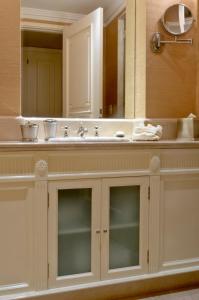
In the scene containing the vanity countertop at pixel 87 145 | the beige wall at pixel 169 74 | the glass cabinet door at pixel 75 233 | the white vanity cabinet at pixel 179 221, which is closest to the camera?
the vanity countertop at pixel 87 145

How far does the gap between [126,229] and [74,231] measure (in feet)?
1.05

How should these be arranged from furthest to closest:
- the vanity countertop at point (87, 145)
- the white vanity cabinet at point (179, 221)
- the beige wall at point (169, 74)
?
the beige wall at point (169, 74) → the white vanity cabinet at point (179, 221) → the vanity countertop at point (87, 145)

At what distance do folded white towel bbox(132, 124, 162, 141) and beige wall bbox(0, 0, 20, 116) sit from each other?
753mm

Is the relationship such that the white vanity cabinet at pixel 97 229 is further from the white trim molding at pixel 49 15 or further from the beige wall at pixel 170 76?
the white trim molding at pixel 49 15

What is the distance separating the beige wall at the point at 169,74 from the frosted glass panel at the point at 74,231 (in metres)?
A: 0.83

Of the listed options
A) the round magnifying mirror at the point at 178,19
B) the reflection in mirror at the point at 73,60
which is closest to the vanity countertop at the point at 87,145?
the reflection in mirror at the point at 73,60

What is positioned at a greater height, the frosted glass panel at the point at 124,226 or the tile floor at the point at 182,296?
the frosted glass panel at the point at 124,226

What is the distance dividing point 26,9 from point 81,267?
5.35ft

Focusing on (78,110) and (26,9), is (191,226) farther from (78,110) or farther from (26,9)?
(26,9)

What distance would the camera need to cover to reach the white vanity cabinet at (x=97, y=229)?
1.90 metres

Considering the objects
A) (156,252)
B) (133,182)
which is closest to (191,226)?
(156,252)

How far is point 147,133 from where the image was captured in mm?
2182

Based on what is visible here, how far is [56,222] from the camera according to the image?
6.19ft

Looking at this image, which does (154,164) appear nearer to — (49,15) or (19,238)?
(19,238)
